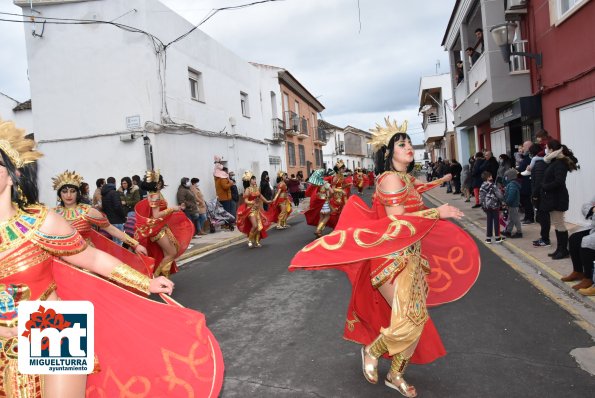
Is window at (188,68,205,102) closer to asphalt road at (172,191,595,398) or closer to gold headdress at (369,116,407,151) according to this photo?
asphalt road at (172,191,595,398)

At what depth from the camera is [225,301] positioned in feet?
21.0

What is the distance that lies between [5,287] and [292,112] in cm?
2812

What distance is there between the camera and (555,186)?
7.14m

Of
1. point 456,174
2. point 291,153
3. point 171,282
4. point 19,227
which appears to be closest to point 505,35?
point 171,282

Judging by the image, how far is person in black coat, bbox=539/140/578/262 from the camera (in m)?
7.16

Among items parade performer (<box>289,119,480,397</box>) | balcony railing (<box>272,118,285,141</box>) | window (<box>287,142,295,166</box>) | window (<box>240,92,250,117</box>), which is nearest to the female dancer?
window (<box>240,92,250,117</box>)

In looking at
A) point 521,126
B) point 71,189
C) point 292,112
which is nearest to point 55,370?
point 71,189

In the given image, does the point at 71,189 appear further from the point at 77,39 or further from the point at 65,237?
the point at 77,39

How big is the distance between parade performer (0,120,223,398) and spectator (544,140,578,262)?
254 inches

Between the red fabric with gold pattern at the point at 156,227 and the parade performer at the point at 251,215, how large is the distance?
342 cm

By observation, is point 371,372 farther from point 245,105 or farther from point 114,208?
point 245,105

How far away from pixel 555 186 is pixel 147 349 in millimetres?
6677

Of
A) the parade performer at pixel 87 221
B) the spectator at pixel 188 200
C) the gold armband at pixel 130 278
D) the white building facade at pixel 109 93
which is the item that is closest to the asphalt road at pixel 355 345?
the parade performer at pixel 87 221

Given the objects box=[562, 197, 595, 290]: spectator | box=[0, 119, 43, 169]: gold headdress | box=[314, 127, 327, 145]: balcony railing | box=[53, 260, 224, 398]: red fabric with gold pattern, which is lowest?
box=[562, 197, 595, 290]: spectator
